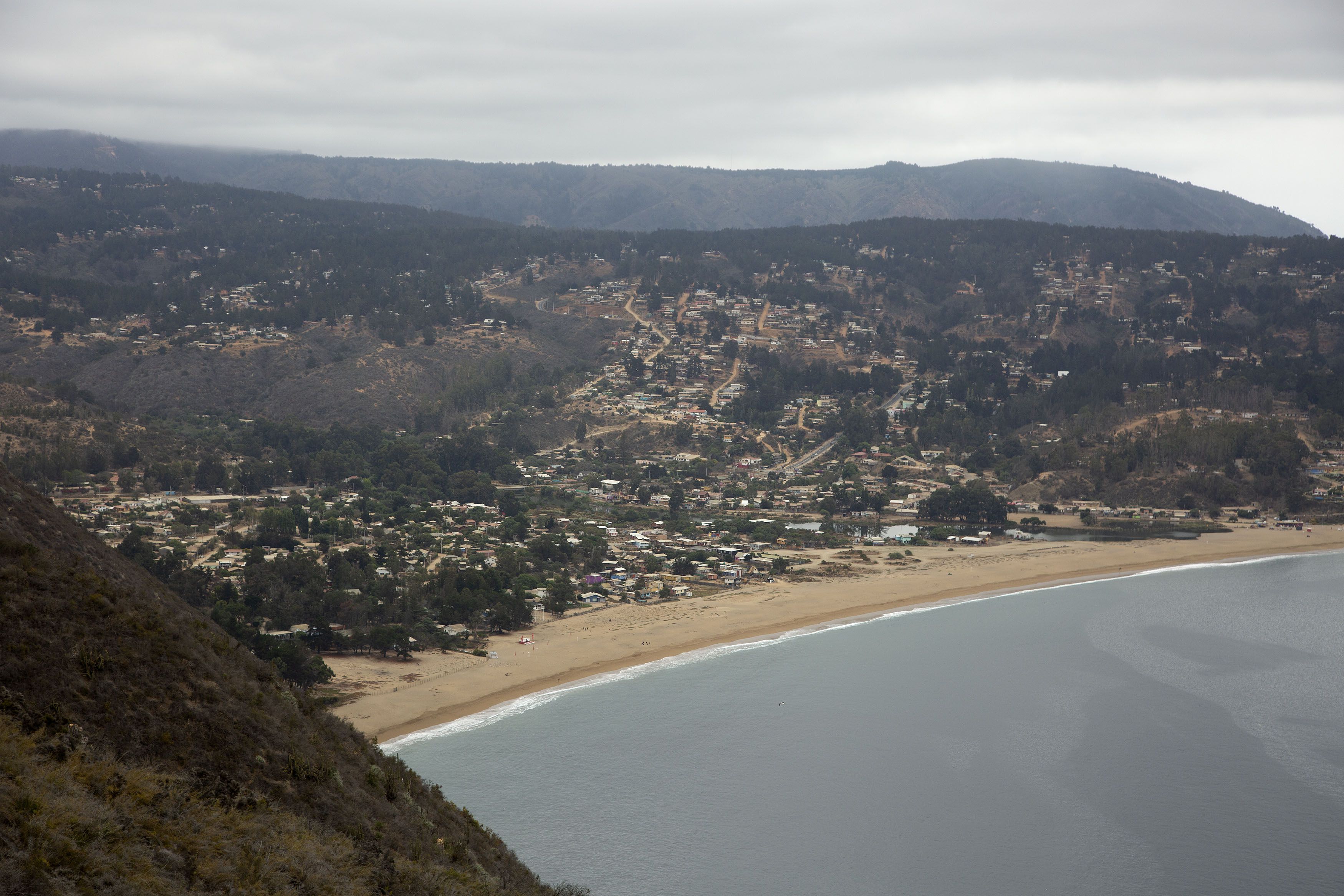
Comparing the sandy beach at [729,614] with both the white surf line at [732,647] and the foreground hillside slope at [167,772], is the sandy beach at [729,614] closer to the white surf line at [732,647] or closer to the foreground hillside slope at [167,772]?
the white surf line at [732,647]

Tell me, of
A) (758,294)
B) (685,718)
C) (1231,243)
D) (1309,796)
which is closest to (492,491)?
(685,718)

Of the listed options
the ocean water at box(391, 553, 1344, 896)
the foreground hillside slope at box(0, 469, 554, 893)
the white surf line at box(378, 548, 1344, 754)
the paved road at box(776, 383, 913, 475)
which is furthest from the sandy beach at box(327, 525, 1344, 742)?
the paved road at box(776, 383, 913, 475)

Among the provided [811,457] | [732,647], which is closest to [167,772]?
[732,647]

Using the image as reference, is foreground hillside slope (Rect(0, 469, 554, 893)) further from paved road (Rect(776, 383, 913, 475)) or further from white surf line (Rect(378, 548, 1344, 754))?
paved road (Rect(776, 383, 913, 475))

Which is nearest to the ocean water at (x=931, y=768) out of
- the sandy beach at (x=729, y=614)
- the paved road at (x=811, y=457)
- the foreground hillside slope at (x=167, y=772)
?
the sandy beach at (x=729, y=614)

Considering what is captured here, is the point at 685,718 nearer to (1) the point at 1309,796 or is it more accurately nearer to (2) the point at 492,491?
(1) the point at 1309,796

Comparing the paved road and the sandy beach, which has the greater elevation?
the sandy beach

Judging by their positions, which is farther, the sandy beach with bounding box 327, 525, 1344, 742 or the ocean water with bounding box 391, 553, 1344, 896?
the sandy beach with bounding box 327, 525, 1344, 742
